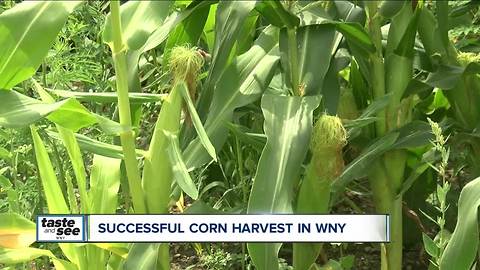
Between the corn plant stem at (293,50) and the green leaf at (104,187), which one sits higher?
the corn plant stem at (293,50)

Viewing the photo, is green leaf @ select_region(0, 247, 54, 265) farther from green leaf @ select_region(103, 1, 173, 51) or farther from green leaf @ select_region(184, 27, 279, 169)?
green leaf @ select_region(103, 1, 173, 51)

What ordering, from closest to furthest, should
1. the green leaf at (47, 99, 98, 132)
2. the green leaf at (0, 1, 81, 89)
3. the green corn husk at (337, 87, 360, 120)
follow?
the green leaf at (0, 1, 81, 89) < the green leaf at (47, 99, 98, 132) < the green corn husk at (337, 87, 360, 120)

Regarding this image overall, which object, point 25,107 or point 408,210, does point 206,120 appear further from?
point 408,210

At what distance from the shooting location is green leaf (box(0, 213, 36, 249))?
4.39 ft

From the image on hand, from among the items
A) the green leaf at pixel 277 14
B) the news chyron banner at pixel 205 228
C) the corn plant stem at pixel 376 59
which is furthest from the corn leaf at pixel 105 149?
the corn plant stem at pixel 376 59

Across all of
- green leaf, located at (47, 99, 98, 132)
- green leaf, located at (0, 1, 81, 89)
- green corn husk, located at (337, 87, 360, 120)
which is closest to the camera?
green leaf, located at (0, 1, 81, 89)

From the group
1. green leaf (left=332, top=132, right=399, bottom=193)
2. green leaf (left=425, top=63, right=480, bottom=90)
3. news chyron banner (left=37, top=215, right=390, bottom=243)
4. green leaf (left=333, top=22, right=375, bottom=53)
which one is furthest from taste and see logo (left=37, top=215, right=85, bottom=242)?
green leaf (left=425, top=63, right=480, bottom=90)

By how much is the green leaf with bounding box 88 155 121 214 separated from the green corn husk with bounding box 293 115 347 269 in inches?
13.7

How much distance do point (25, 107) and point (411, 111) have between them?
741 millimetres

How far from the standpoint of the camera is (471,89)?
4.79ft

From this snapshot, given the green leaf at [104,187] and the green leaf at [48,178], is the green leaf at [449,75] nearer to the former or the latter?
the green leaf at [104,187]

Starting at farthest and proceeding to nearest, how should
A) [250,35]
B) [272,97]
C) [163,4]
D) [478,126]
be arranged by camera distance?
[250,35]
[478,126]
[272,97]
[163,4]

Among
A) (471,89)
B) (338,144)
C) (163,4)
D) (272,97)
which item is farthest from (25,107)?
(471,89)

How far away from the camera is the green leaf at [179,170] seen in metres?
1.17
